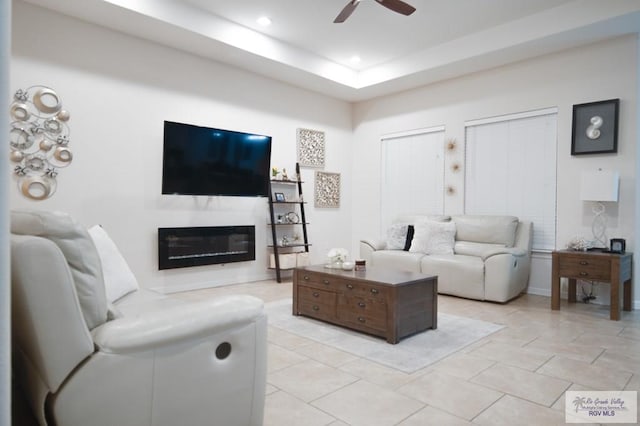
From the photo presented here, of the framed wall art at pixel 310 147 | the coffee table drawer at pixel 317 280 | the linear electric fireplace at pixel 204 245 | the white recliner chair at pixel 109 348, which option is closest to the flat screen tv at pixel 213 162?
the linear electric fireplace at pixel 204 245

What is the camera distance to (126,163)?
15.0 feet

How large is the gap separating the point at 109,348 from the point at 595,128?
203 inches

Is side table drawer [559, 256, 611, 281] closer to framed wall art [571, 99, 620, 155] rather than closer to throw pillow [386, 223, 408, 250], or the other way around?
framed wall art [571, 99, 620, 155]

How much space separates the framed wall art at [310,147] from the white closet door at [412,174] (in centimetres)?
106

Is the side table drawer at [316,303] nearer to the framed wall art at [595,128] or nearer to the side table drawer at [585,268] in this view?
the side table drawer at [585,268]

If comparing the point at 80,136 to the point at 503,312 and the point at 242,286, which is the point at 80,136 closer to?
the point at 242,286

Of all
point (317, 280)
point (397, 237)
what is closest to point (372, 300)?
point (317, 280)

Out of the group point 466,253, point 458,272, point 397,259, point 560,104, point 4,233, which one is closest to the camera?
point 4,233

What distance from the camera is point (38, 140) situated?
13.1ft

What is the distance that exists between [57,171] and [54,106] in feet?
2.11

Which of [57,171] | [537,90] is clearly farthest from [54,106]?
[537,90]

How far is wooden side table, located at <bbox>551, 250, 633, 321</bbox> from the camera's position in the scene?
3803 millimetres

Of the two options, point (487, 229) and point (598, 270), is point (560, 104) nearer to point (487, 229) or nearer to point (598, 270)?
point (487, 229)

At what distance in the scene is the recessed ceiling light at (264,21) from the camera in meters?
4.69
